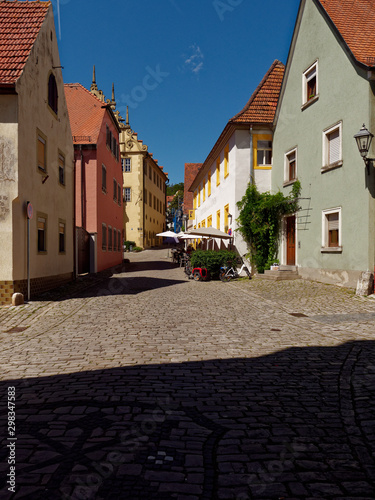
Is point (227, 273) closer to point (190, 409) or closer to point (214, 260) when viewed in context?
point (214, 260)

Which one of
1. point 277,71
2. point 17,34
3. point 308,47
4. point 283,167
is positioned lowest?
point 283,167

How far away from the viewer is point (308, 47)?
16.6 meters

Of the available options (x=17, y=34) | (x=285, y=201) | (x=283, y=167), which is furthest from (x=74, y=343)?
(x=283, y=167)

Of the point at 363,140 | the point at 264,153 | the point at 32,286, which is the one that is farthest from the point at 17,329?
the point at 264,153

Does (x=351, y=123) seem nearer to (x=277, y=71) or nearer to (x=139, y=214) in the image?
(x=277, y=71)

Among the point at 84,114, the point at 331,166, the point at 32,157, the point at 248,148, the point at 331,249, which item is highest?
the point at 84,114

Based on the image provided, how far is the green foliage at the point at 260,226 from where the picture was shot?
61.2 ft

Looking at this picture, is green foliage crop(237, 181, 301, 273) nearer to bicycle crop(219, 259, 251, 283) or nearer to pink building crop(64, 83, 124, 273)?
bicycle crop(219, 259, 251, 283)

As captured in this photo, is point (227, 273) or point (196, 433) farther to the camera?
point (227, 273)

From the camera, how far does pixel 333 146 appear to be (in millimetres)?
14594

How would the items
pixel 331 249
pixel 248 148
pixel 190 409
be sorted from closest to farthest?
pixel 190 409
pixel 331 249
pixel 248 148

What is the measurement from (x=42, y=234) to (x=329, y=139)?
1084cm

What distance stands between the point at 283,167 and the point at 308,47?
5.00 meters

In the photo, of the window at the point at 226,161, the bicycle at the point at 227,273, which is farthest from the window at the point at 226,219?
the bicycle at the point at 227,273
